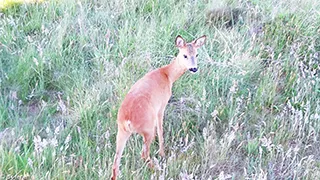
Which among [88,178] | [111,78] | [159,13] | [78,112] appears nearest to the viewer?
[88,178]

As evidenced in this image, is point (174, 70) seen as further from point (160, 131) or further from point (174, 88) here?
point (160, 131)

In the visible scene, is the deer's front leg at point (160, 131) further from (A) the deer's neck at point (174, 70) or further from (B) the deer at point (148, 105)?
(A) the deer's neck at point (174, 70)

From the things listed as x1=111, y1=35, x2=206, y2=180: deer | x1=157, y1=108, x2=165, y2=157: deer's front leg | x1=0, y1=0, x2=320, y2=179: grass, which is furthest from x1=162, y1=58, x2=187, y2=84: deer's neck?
x1=157, y1=108, x2=165, y2=157: deer's front leg

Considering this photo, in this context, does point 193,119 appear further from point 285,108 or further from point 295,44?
point 295,44

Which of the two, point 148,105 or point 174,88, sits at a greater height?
point 148,105

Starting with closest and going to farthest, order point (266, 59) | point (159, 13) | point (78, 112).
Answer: point (78, 112) → point (266, 59) → point (159, 13)

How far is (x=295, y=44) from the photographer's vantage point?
19.4 ft

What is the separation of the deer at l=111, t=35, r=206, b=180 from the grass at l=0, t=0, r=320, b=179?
180 mm

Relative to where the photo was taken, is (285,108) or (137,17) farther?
(137,17)

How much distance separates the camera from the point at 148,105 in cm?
429

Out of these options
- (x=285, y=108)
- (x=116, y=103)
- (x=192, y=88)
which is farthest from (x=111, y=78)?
(x=285, y=108)

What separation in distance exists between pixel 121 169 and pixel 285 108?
1.65m

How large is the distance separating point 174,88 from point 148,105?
45.4 inches

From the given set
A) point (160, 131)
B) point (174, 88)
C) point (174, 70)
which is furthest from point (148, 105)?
point (174, 88)
